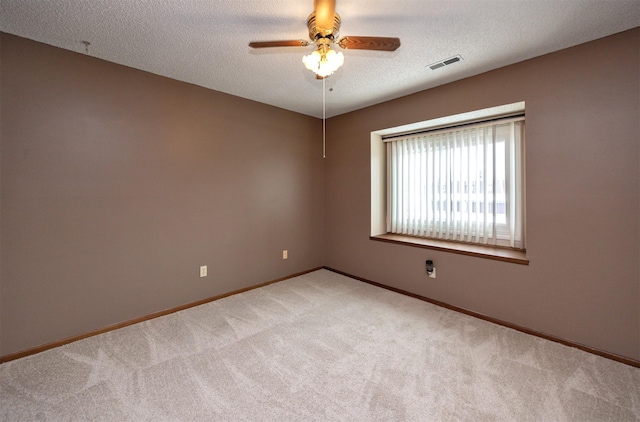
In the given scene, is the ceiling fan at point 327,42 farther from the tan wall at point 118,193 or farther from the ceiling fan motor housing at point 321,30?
the tan wall at point 118,193

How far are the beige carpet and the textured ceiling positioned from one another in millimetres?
2396

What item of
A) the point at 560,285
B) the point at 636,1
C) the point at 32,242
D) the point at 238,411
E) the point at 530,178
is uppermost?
the point at 636,1

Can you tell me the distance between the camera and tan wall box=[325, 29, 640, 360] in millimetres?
2031

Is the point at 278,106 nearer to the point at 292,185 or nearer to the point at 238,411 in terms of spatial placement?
the point at 292,185

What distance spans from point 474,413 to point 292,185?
313 centimetres

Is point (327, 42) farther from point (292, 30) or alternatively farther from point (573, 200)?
point (573, 200)

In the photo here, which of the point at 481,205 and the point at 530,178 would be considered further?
the point at 481,205

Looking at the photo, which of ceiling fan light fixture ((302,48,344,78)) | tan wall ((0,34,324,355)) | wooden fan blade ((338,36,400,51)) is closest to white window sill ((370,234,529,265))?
tan wall ((0,34,324,355))

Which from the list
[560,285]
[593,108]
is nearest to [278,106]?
[593,108]

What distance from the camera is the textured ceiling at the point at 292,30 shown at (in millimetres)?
1763

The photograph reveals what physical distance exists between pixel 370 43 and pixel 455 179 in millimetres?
2123

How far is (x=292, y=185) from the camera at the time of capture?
158 inches

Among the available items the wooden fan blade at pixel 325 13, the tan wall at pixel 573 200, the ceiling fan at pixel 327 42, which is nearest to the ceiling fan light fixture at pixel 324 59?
the ceiling fan at pixel 327 42

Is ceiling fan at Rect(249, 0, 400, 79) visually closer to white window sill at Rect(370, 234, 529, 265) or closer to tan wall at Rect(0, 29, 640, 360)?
tan wall at Rect(0, 29, 640, 360)
